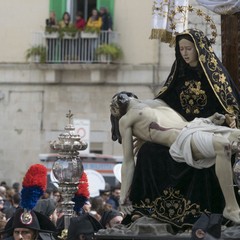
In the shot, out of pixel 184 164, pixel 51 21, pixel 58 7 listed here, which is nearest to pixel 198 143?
pixel 184 164

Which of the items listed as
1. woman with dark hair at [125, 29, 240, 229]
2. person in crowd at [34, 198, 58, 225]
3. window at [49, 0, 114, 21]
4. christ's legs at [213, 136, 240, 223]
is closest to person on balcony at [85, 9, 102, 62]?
window at [49, 0, 114, 21]

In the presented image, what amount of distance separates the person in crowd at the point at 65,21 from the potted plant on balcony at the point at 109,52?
1.12 m

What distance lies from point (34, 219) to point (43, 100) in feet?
70.4

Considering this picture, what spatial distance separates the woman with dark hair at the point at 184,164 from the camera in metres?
10.8

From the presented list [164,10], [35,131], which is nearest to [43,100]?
[35,131]

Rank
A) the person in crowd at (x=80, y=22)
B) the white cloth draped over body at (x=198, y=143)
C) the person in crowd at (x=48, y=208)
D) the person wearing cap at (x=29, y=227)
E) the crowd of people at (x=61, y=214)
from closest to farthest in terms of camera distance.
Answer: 1. the white cloth draped over body at (x=198, y=143)
2. the crowd of people at (x=61, y=214)
3. the person wearing cap at (x=29, y=227)
4. the person in crowd at (x=48, y=208)
5. the person in crowd at (x=80, y=22)

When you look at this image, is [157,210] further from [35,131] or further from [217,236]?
[35,131]

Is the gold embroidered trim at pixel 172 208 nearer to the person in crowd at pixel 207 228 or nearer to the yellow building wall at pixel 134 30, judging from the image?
the person in crowd at pixel 207 228

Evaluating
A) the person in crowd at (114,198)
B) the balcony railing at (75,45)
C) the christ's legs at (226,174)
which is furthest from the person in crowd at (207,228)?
the balcony railing at (75,45)

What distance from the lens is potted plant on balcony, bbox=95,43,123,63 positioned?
108 feet

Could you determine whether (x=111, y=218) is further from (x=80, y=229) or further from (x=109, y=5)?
(x=109, y=5)

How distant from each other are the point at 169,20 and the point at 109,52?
2052 centimetres

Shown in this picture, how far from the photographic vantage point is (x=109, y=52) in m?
32.8

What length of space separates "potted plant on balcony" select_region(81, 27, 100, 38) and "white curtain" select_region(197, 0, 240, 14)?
20.9 meters
